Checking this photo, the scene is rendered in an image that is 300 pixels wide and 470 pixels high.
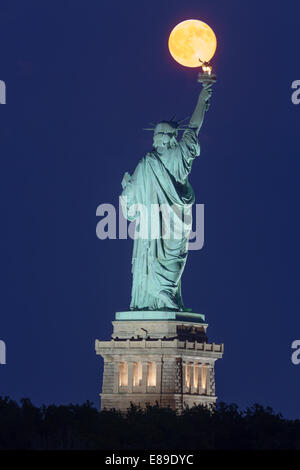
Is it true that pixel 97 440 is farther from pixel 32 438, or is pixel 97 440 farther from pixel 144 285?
pixel 144 285

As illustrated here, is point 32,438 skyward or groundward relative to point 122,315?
groundward

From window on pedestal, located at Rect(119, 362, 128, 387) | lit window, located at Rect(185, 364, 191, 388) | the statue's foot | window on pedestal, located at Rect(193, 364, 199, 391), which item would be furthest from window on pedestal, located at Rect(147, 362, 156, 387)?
the statue's foot

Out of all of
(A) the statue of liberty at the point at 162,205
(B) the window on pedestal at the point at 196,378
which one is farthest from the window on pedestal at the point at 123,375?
(B) the window on pedestal at the point at 196,378
